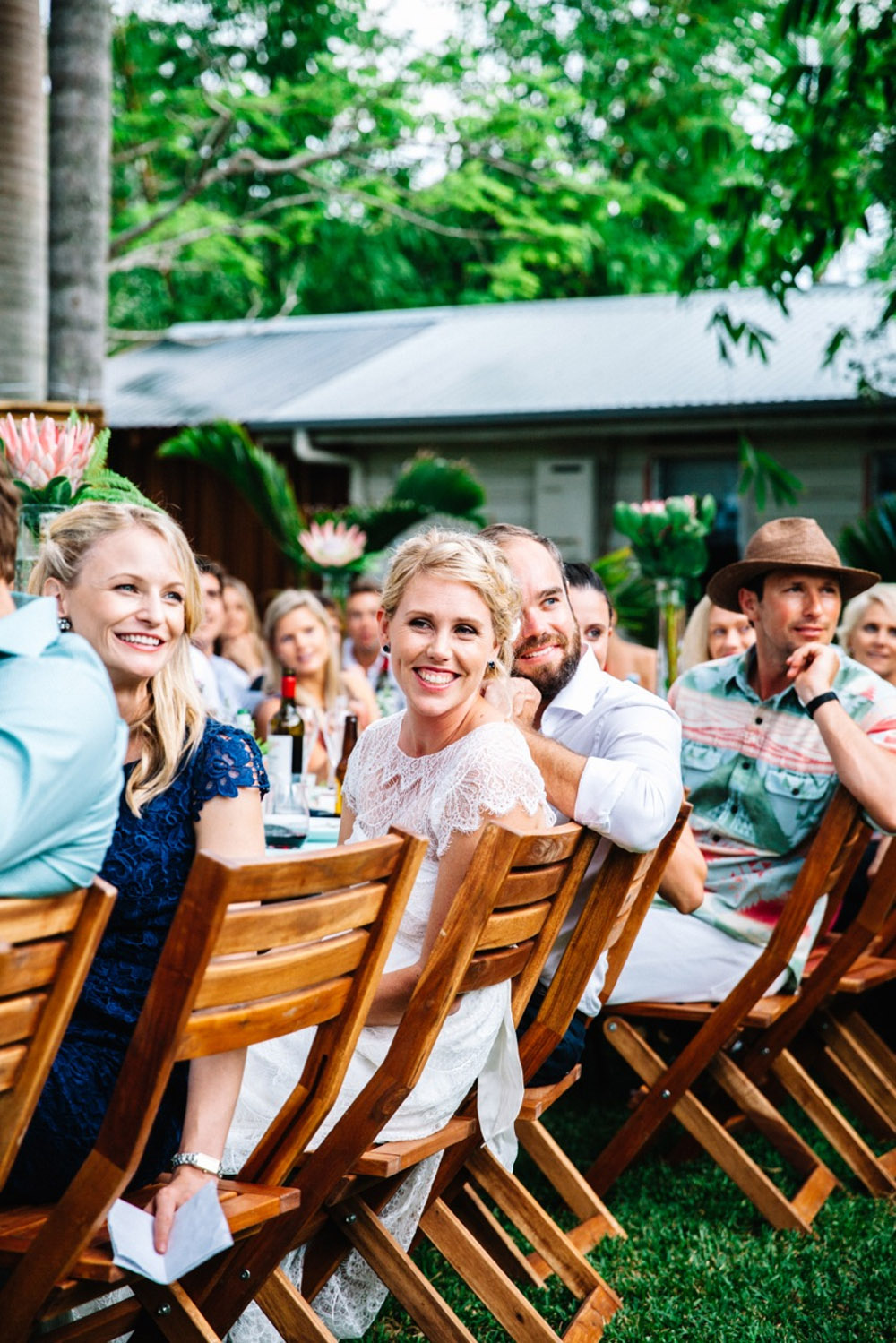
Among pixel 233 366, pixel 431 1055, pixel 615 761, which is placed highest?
pixel 233 366

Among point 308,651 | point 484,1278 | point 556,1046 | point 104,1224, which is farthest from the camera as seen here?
point 308,651

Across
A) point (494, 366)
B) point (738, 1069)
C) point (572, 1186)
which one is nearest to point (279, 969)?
point (572, 1186)

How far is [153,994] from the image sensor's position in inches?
73.9

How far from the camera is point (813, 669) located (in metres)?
3.98

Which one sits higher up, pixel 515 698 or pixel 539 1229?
pixel 515 698

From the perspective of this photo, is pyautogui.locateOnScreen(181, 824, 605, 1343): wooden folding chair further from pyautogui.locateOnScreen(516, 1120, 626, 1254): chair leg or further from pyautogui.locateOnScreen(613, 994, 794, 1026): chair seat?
pyautogui.locateOnScreen(613, 994, 794, 1026): chair seat

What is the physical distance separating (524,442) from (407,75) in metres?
3.57

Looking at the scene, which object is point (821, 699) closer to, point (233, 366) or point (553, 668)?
point (553, 668)

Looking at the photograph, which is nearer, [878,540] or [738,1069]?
[738,1069]

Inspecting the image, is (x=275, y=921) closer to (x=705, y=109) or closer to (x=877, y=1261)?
(x=877, y=1261)

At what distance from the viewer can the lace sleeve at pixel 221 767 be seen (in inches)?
94.2

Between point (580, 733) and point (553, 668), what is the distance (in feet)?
0.56

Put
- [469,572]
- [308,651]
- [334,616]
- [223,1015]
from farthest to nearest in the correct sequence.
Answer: [334,616], [308,651], [469,572], [223,1015]

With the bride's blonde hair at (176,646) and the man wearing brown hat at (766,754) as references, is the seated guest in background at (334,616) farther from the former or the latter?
the bride's blonde hair at (176,646)
